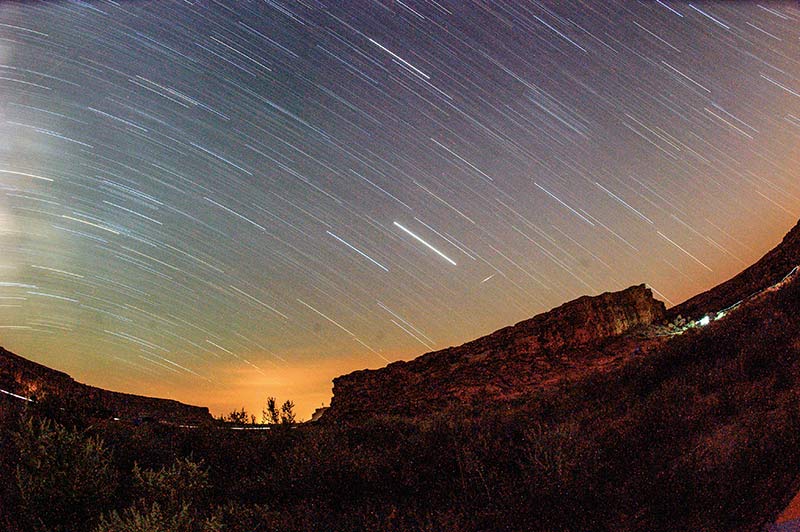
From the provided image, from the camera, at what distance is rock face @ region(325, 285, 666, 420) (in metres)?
27.1

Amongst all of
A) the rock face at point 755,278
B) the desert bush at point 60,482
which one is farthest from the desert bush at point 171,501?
the rock face at point 755,278

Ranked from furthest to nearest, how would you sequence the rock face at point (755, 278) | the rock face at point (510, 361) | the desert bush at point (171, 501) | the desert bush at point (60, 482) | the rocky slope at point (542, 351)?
the rock face at point (510, 361), the rocky slope at point (542, 351), the rock face at point (755, 278), the desert bush at point (60, 482), the desert bush at point (171, 501)

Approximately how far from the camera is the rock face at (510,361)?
88.8 feet

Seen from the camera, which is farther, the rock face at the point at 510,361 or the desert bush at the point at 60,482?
the rock face at the point at 510,361

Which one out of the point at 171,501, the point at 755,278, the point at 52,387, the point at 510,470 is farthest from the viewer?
the point at 755,278

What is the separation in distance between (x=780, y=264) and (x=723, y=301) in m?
3.15

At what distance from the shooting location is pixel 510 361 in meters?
29.0

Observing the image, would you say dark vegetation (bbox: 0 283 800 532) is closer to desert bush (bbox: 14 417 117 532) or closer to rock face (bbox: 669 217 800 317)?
desert bush (bbox: 14 417 117 532)

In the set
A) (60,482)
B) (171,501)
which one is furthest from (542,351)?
(60,482)

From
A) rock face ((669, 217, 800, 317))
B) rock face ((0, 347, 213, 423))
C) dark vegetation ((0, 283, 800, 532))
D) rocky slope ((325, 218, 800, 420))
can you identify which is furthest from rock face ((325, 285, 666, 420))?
dark vegetation ((0, 283, 800, 532))

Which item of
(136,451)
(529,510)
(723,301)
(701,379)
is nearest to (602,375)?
(701,379)

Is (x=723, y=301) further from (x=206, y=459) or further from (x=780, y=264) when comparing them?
(x=206, y=459)

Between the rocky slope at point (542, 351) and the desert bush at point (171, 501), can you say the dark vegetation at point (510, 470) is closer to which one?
the desert bush at point (171, 501)

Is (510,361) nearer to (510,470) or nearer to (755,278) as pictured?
(755,278)
